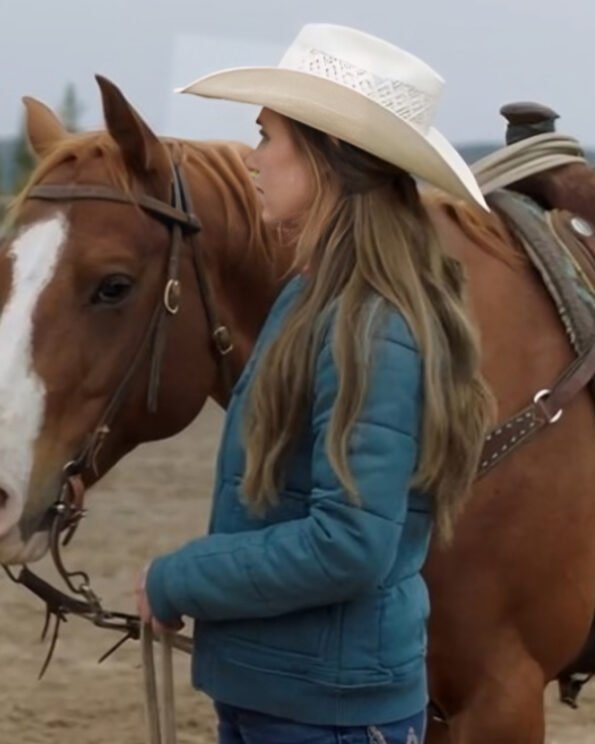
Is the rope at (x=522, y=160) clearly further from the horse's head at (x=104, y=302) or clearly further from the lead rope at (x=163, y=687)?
the lead rope at (x=163, y=687)

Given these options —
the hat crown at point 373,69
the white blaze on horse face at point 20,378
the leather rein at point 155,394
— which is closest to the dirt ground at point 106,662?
the leather rein at point 155,394

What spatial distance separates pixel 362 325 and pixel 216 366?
70 cm

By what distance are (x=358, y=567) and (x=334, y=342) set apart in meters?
0.26

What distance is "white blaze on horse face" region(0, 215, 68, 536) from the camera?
232cm

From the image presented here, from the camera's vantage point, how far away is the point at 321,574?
6.53ft

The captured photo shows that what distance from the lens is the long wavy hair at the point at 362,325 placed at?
6.59 feet

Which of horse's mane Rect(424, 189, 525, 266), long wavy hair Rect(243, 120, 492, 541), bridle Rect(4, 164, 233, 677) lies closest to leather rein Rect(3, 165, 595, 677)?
bridle Rect(4, 164, 233, 677)

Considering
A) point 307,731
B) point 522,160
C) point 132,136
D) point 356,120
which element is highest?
point 356,120

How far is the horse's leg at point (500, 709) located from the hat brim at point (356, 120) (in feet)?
3.06

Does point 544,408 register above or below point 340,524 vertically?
below

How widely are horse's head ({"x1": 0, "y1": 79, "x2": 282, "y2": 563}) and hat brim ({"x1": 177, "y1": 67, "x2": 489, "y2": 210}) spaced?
41 cm

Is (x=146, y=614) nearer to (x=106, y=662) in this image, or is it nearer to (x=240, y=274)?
(x=240, y=274)

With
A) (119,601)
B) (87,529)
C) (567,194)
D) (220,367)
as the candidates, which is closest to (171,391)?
(220,367)

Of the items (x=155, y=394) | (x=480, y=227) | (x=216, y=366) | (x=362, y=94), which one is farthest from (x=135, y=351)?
(x=480, y=227)
